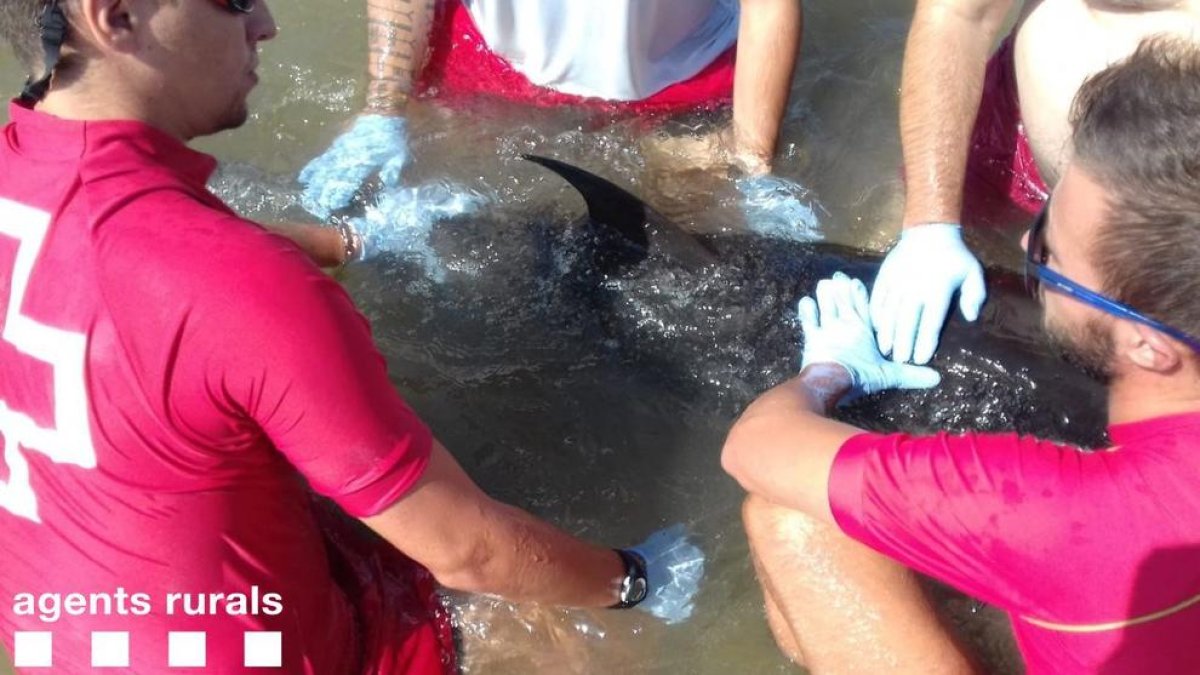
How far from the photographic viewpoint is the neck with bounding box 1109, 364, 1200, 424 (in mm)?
1726

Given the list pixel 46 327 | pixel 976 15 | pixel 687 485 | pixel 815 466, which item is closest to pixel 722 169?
pixel 976 15

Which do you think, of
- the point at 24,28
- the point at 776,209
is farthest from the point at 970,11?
the point at 24,28

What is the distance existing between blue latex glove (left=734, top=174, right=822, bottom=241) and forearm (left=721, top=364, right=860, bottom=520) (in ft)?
3.08

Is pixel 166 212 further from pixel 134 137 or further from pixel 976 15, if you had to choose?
pixel 976 15

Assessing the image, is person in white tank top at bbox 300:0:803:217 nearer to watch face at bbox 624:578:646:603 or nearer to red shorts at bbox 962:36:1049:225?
red shorts at bbox 962:36:1049:225

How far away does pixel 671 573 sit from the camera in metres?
2.62

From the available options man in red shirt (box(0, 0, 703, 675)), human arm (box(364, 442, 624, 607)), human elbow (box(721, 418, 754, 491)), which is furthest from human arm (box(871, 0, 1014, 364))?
man in red shirt (box(0, 0, 703, 675))

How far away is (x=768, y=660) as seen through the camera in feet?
8.58

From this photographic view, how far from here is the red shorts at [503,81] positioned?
11.4 feet

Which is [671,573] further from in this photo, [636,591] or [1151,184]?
[1151,184]

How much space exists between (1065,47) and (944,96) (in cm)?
34

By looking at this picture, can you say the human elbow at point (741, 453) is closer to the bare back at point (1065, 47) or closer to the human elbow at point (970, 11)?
the bare back at point (1065, 47)

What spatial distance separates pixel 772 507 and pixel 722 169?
4.83ft

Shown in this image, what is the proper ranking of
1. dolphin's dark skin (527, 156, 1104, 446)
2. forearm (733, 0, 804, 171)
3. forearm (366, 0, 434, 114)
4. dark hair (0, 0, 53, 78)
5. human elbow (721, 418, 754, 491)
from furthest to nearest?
forearm (366, 0, 434, 114) < forearm (733, 0, 804, 171) < dolphin's dark skin (527, 156, 1104, 446) < human elbow (721, 418, 754, 491) < dark hair (0, 0, 53, 78)
